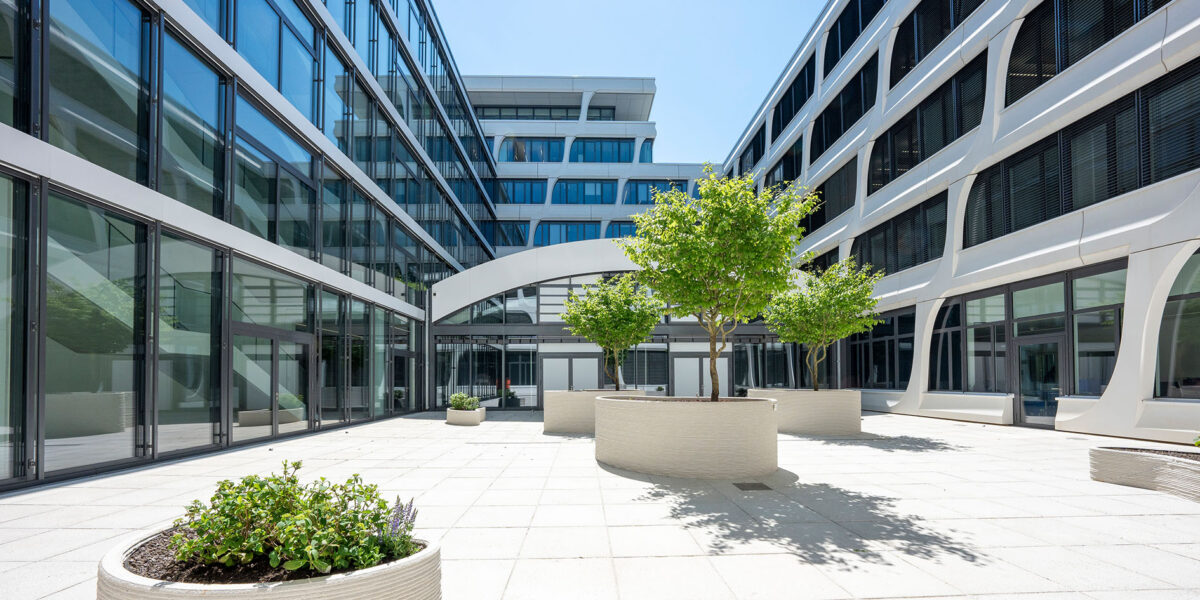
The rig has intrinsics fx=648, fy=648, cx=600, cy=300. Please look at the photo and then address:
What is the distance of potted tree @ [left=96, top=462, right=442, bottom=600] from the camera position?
3193 mm

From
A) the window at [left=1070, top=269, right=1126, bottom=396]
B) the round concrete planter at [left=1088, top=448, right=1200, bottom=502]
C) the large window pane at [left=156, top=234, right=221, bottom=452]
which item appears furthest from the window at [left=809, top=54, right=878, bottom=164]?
the large window pane at [left=156, top=234, right=221, bottom=452]

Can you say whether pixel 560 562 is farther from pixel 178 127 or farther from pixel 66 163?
pixel 178 127

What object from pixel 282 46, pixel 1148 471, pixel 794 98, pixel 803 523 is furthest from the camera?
pixel 794 98

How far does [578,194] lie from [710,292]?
4033 cm

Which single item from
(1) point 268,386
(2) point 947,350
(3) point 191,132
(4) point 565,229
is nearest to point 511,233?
(4) point 565,229

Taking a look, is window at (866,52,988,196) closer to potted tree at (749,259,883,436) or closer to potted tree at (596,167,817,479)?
potted tree at (749,259,883,436)

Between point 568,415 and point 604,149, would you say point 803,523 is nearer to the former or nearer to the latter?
point 568,415

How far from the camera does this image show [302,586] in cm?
321

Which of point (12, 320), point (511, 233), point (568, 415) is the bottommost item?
point (568, 415)

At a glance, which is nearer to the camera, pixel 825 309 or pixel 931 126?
pixel 825 309

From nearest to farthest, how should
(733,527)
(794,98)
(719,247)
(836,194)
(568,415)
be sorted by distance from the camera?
1. (733,527)
2. (719,247)
3. (568,415)
4. (836,194)
5. (794,98)

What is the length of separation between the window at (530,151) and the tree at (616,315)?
3344 centimetres

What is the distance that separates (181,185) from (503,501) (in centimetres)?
905

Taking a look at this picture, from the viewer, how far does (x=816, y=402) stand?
16.8 meters
